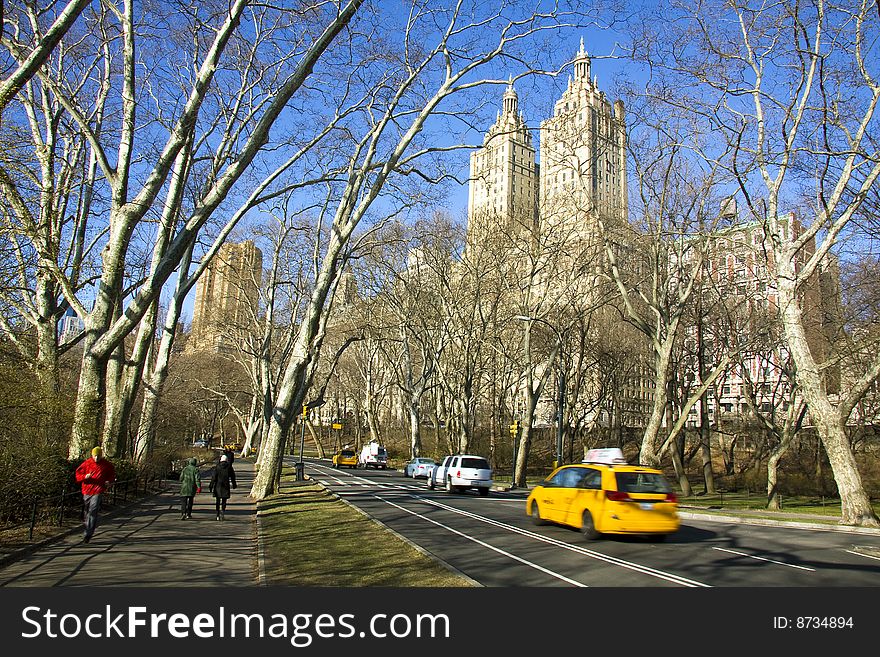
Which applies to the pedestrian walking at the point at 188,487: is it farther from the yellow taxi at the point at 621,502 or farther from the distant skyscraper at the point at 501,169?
the distant skyscraper at the point at 501,169

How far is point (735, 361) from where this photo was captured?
102 ft

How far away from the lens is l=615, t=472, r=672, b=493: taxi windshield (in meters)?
13.4

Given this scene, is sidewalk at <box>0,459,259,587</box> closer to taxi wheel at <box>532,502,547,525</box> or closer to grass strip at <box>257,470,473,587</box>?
grass strip at <box>257,470,473,587</box>

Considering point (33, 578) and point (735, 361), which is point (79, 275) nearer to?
point (33, 578)

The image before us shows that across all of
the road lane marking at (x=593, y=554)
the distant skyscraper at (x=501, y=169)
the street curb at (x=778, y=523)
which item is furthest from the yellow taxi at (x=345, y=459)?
the street curb at (x=778, y=523)

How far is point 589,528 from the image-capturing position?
45.5 feet

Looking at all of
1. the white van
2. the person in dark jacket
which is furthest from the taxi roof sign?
the white van

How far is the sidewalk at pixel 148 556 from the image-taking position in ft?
29.4

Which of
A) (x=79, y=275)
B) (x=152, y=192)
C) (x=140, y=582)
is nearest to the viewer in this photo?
(x=140, y=582)

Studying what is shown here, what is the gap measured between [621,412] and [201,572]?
51623 mm

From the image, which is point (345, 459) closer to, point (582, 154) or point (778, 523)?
point (582, 154)

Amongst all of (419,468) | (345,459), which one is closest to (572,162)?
(419,468)

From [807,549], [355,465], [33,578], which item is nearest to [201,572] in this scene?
[33,578]

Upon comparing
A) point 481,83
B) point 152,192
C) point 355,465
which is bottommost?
point 355,465
